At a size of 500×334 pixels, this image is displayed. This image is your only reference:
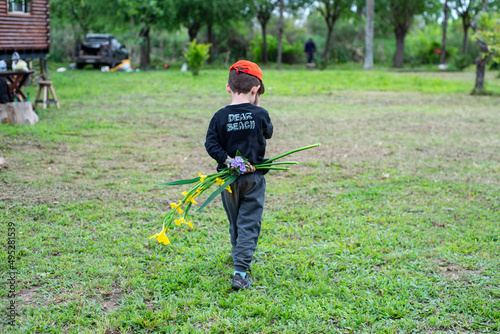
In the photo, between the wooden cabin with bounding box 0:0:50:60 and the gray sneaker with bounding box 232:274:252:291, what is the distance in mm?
13159

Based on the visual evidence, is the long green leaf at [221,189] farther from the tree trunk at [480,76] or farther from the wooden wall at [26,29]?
the tree trunk at [480,76]

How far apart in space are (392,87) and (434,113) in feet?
19.3

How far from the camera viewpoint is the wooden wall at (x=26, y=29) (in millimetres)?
13859

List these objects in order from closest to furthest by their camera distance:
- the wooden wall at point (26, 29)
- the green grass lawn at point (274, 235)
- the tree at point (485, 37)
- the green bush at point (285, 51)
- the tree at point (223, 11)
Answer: the green grass lawn at point (274, 235), the tree at point (485, 37), the wooden wall at point (26, 29), the tree at point (223, 11), the green bush at point (285, 51)

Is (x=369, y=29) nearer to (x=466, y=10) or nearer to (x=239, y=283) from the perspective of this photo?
(x=466, y=10)

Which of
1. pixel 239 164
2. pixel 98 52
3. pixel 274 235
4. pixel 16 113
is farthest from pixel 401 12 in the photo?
pixel 239 164

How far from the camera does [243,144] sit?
10.8ft

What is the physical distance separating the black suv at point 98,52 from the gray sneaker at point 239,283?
74.6 feet

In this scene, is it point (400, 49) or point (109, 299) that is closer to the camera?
point (109, 299)

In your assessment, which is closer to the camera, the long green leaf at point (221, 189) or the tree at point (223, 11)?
the long green leaf at point (221, 189)

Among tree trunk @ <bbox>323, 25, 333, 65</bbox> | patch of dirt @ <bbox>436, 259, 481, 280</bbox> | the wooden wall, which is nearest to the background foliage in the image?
tree trunk @ <bbox>323, 25, 333, 65</bbox>

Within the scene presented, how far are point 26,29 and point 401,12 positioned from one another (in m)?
23.3

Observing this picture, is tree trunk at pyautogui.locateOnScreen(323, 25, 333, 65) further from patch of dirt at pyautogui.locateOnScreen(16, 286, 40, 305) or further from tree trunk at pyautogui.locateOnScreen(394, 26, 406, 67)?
patch of dirt at pyautogui.locateOnScreen(16, 286, 40, 305)

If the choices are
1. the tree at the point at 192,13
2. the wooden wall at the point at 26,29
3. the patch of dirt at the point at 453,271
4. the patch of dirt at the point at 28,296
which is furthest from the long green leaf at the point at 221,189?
the tree at the point at 192,13
